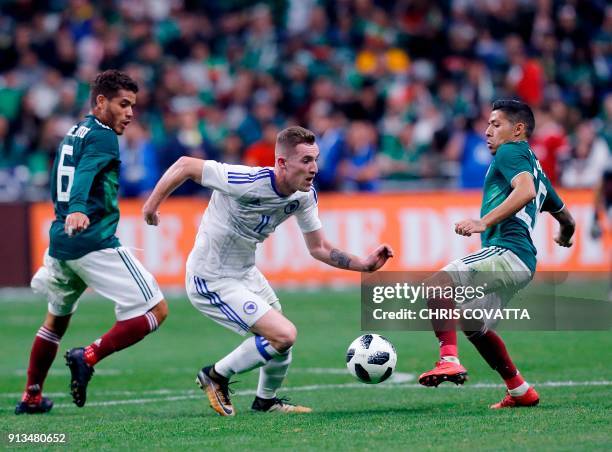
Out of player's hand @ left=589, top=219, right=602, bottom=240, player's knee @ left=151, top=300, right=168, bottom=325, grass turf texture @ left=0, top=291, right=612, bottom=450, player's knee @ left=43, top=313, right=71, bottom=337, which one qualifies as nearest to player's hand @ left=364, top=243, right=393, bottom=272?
grass turf texture @ left=0, top=291, right=612, bottom=450

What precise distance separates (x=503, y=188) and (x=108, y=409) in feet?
11.0

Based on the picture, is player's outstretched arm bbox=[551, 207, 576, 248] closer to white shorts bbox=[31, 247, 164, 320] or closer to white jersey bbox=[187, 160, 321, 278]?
white jersey bbox=[187, 160, 321, 278]

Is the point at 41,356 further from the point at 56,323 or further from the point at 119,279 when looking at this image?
the point at 119,279

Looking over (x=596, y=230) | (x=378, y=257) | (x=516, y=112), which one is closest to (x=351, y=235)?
(x=596, y=230)

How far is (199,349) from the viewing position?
42.7 feet

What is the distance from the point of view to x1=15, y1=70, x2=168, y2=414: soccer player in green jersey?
8.52 metres

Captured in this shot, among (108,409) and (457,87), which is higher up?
(457,87)

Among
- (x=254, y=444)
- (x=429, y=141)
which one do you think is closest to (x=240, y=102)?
(x=429, y=141)

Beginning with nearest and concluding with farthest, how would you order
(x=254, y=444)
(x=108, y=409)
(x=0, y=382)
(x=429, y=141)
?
(x=254, y=444)
(x=108, y=409)
(x=0, y=382)
(x=429, y=141)

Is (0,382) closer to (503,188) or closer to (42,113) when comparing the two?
(503,188)

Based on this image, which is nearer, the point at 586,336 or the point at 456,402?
the point at 456,402

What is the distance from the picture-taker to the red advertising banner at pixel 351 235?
18.3m

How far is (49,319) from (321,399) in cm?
218

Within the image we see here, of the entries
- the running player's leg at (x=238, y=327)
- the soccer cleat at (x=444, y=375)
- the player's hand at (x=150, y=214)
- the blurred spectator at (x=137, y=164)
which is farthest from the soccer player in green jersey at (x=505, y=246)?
the blurred spectator at (x=137, y=164)
